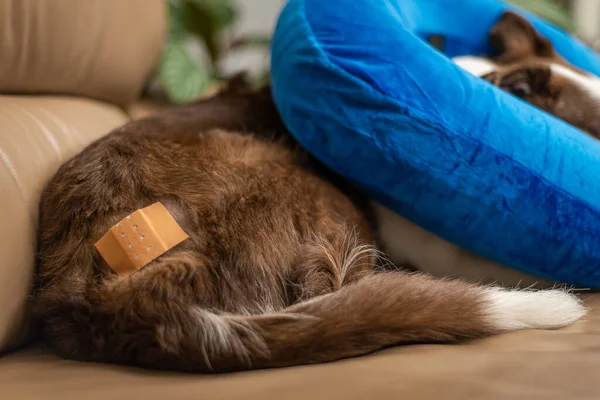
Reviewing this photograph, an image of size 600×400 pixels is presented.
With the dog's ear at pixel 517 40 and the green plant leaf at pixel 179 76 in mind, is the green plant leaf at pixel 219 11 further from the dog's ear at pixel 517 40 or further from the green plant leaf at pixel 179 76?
the dog's ear at pixel 517 40

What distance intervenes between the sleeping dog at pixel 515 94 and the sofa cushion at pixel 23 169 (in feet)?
2.25

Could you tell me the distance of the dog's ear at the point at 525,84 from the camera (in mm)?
1409

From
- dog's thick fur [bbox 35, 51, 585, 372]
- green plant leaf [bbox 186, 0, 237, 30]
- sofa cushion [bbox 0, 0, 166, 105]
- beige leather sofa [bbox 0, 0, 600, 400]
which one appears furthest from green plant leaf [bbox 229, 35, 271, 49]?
dog's thick fur [bbox 35, 51, 585, 372]

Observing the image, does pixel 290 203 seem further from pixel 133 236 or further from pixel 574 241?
pixel 574 241

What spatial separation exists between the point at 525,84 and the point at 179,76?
1.31 metres

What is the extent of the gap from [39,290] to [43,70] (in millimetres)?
595

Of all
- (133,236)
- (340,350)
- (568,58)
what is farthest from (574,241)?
(568,58)

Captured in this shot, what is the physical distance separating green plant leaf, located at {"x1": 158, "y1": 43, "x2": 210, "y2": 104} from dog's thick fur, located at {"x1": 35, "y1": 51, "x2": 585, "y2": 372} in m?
1.04

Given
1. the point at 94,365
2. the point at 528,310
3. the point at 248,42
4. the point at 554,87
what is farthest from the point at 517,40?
the point at 248,42

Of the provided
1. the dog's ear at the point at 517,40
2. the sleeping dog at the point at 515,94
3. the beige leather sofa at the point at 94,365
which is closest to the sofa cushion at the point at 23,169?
the beige leather sofa at the point at 94,365

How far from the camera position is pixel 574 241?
105 centimetres

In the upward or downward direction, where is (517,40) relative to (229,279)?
upward

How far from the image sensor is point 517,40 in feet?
5.23

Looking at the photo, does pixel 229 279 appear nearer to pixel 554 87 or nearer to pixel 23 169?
pixel 23 169
